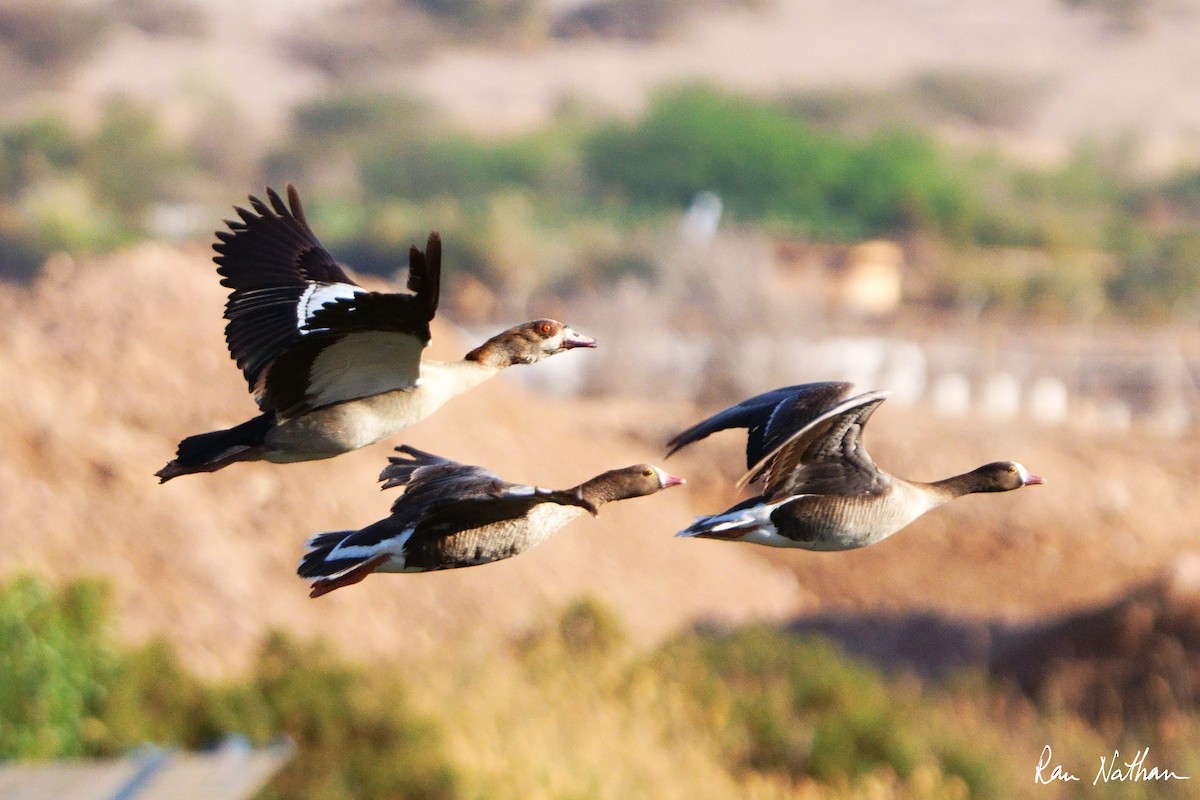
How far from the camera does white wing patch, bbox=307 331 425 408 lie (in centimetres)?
471

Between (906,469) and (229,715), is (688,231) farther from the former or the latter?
(229,715)

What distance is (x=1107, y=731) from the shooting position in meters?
16.8

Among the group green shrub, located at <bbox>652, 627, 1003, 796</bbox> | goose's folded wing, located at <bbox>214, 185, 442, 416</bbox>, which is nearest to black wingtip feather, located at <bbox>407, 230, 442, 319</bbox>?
goose's folded wing, located at <bbox>214, 185, 442, 416</bbox>

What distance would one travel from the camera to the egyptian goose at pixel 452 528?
430cm

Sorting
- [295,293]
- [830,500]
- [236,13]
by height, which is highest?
[236,13]

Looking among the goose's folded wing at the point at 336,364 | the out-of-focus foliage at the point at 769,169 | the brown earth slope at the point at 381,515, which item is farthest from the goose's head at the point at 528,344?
the out-of-focus foliage at the point at 769,169

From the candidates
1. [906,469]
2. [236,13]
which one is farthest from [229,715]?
[236,13]

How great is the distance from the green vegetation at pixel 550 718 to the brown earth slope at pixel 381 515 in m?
2.65

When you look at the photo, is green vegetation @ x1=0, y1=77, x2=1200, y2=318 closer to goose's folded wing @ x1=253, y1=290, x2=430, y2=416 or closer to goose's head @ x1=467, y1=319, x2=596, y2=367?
goose's head @ x1=467, y1=319, x2=596, y2=367

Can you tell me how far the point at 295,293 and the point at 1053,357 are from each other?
44.4m

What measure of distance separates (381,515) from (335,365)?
18.0 meters

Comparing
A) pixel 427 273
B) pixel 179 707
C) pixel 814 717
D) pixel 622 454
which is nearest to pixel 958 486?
pixel 427 273

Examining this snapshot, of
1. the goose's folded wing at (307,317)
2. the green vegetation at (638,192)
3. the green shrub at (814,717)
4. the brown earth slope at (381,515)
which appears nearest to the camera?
the goose's folded wing at (307,317)

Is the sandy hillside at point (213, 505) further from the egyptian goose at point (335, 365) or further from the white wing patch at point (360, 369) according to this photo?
the white wing patch at point (360, 369)
